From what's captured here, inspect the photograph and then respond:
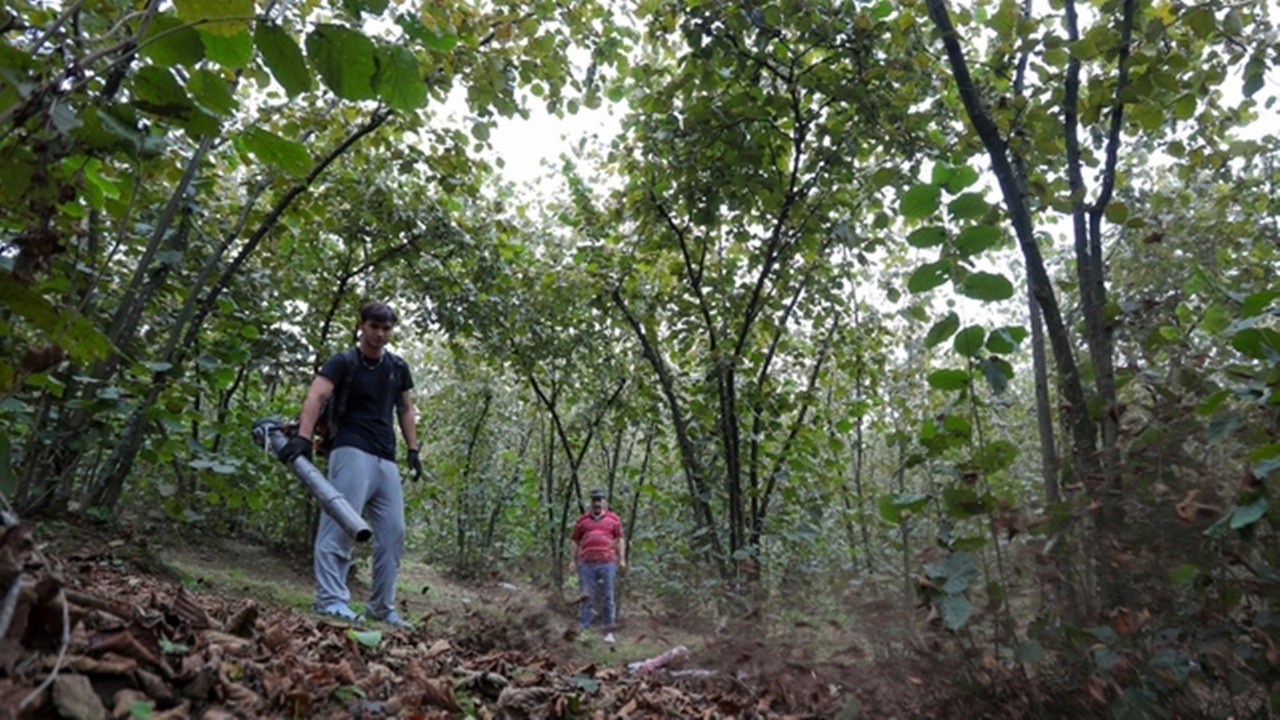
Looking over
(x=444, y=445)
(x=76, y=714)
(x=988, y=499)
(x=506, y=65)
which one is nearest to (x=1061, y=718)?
(x=988, y=499)

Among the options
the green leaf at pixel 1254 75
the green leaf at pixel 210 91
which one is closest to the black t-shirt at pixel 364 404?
the green leaf at pixel 210 91

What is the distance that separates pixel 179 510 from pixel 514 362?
555 centimetres

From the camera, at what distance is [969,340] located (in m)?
2.42

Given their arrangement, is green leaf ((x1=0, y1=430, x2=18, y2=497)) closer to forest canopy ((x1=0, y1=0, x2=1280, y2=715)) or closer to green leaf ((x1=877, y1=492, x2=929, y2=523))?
forest canopy ((x1=0, y1=0, x2=1280, y2=715))

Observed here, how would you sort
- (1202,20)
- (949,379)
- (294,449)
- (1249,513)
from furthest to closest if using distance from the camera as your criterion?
(294,449) < (1202,20) < (949,379) < (1249,513)

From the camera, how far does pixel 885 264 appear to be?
8.76 metres

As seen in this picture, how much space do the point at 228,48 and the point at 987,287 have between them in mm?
2036

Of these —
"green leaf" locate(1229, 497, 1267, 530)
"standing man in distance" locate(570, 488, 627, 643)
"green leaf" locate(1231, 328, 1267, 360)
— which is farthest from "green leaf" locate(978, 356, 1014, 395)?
"standing man in distance" locate(570, 488, 627, 643)

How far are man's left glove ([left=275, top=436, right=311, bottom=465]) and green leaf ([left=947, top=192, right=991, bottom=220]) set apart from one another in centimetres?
310

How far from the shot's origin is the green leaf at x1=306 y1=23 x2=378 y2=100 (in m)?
1.30

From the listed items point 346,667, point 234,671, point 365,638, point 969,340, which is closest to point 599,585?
point 365,638

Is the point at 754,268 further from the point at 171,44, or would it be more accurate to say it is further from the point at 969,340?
the point at 171,44

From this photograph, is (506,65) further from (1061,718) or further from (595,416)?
(595,416)

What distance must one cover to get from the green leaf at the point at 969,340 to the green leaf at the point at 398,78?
179 centimetres
